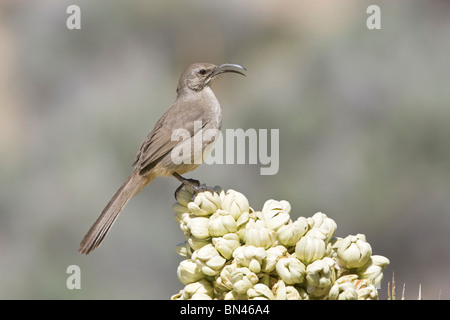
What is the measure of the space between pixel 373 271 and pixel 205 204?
1.60 ft

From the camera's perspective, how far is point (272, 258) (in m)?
1.72

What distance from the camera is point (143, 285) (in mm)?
5723

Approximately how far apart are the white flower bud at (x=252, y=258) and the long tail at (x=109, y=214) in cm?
112

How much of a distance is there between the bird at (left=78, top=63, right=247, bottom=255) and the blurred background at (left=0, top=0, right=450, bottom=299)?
188 centimetres

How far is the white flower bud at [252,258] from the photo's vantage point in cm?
170

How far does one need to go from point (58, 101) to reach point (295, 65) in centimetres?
225

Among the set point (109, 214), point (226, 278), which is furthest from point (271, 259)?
point (109, 214)

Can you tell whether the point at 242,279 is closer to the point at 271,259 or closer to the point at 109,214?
the point at 271,259

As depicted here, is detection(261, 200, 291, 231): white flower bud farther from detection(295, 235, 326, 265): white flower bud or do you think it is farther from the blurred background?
the blurred background

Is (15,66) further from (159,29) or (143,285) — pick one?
(143,285)

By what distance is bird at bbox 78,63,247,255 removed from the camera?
10.9 feet

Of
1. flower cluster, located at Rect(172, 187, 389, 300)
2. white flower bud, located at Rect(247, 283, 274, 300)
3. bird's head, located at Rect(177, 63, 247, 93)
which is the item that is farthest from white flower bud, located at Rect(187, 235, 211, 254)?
bird's head, located at Rect(177, 63, 247, 93)

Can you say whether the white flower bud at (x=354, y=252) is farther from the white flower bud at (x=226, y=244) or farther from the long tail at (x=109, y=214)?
the long tail at (x=109, y=214)
